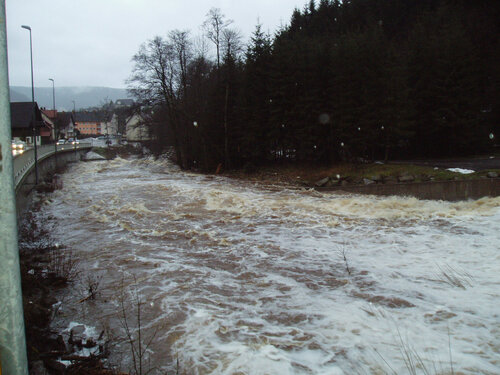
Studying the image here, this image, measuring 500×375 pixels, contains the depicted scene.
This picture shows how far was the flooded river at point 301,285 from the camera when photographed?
5.73 meters

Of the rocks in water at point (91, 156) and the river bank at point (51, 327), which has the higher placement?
the rocks in water at point (91, 156)

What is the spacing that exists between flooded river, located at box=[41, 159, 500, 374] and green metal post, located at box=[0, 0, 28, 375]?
3726mm

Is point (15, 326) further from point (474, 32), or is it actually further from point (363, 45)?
point (474, 32)

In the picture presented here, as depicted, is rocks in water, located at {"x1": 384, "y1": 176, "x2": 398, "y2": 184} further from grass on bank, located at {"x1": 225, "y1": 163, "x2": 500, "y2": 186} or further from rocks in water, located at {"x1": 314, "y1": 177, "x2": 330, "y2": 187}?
rocks in water, located at {"x1": 314, "y1": 177, "x2": 330, "y2": 187}

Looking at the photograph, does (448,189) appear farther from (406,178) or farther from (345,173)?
(345,173)

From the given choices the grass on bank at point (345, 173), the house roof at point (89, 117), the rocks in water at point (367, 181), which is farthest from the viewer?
the house roof at point (89, 117)

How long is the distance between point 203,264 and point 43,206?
14.3m

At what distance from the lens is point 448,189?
60.6 ft

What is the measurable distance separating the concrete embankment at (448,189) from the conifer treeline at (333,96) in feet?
23.0

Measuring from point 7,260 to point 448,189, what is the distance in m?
20.1

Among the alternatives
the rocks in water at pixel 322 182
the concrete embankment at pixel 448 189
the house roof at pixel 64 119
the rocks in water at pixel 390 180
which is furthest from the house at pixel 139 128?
the concrete embankment at pixel 448 189

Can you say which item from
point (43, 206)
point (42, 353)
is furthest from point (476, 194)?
point (43, 206)

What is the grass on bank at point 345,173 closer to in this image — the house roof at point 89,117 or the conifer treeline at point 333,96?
the conifer treeline at point 333,96

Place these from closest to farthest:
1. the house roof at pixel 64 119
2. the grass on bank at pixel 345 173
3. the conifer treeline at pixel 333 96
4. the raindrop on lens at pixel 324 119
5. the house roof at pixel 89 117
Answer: the grass on bank at pixel 345 173 → the conifer treeline at pixel 333 96 → the raindrop on lens at pixel 324 119 → the house roof at pixel 64 119 → the house roof at pixel 89 117
